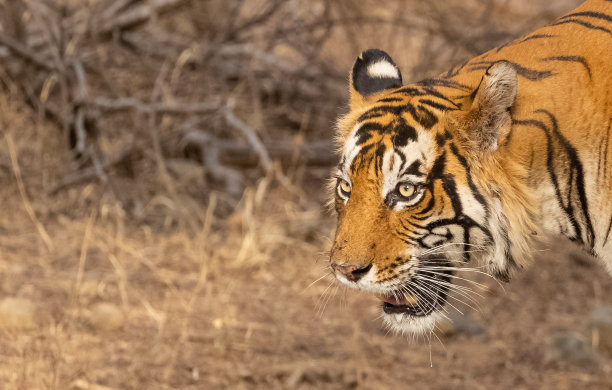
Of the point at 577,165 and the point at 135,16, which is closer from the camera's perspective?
the point at 577,165

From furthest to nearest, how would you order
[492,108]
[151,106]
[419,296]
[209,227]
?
[209,227], [151,106], [419,296], [492,108]

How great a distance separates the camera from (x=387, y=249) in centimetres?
236

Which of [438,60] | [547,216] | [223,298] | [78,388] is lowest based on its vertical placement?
[78,388]

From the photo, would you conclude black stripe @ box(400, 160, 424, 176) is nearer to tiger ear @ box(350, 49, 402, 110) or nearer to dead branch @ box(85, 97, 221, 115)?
tiger ear @ box(350, 49, 402, 110)

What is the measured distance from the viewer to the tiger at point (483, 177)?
234 cm

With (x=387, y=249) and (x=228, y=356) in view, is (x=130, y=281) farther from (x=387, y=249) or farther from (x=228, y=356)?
(x=387, y=249)

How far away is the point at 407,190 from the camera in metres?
2.34

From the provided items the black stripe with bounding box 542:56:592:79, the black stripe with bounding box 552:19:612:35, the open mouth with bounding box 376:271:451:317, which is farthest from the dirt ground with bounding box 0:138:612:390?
the black stripe with bounding box 552:19:612:35

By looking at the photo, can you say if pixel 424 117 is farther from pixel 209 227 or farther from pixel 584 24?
pixel 209 227

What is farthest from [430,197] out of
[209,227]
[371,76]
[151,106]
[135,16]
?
[135,16]

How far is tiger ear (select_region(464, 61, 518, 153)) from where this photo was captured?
2189 millimetres

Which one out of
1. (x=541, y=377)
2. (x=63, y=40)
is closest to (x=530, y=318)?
(x=541, y=377)

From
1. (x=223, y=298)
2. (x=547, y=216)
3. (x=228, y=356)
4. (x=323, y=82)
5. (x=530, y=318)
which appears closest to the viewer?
(x=547, y=216)

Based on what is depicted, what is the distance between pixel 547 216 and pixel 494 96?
0.47 metres
